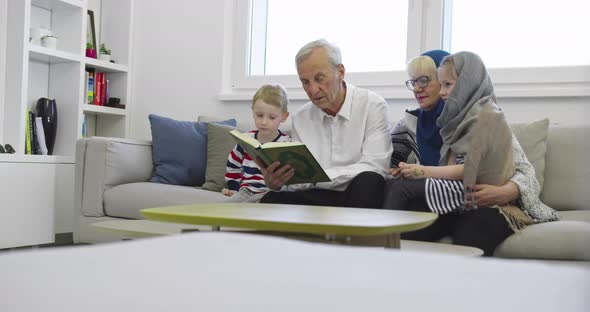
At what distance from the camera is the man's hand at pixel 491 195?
197cm

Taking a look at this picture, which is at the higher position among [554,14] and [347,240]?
[554,14]

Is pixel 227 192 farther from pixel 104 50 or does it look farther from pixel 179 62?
pixel 104 50

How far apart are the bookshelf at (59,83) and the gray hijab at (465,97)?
2184 millimetres

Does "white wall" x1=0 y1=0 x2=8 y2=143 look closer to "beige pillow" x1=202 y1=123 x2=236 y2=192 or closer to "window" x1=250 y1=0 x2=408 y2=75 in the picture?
"beige pillow" x1=202 y1=123 x2=236 y2=192

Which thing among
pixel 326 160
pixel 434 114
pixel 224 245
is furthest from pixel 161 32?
pixel 224 245

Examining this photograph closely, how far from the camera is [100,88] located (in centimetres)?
404

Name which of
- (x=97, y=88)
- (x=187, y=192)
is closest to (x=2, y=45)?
(x=97, y=88)

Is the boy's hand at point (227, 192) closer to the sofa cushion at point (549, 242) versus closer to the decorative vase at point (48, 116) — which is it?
the sofa cushion at point (549, 242)

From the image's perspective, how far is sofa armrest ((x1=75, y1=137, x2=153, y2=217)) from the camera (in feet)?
9.93

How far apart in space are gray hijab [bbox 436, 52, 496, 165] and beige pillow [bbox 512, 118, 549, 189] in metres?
0.43

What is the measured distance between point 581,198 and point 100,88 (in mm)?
2891

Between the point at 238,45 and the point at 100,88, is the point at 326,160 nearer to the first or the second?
the point at 238,45

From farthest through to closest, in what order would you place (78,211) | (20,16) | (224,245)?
1. (20,16)
2. (78,211)
3. (224,245)

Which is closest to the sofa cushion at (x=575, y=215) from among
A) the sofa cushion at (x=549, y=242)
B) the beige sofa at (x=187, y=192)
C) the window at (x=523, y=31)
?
the beige sofa at (x=187, y=192)
